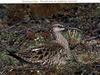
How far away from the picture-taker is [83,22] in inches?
99.3

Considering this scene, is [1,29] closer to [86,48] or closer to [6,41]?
[6,41]

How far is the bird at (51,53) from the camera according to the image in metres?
2.48

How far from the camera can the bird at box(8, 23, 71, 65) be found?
2.48 meters

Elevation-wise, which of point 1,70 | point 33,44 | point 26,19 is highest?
point 26,19

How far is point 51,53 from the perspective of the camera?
2.49 metres

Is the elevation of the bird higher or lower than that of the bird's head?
lower

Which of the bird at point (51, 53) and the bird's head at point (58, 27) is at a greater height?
the bird's head at point (58, 27)

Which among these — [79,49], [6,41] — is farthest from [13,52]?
[79,49]

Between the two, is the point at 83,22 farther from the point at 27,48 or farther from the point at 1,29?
the point at 1,29

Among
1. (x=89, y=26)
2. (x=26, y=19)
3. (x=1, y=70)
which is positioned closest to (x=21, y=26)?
(x=26, y=19)

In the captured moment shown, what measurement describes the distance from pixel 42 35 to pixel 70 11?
29 centimetres

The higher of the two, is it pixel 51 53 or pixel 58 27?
pixel 58 27

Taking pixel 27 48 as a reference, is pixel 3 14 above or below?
above

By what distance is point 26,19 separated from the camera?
2.51 metres
